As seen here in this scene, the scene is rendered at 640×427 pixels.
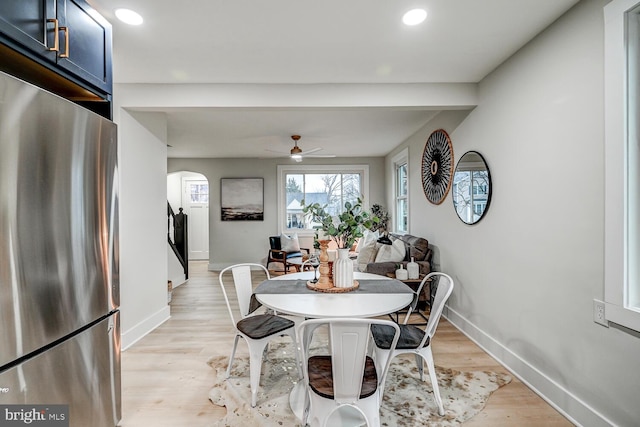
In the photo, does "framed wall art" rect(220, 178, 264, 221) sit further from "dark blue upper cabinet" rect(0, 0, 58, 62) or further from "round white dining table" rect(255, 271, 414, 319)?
"dark blue upper cabinet" rect(0, 0, 58, 62)

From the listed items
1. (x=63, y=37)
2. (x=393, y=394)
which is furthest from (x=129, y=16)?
(x=393, y=394)

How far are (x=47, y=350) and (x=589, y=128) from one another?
9.35 ft

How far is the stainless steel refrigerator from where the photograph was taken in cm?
111

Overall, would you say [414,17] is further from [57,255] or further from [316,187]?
[316,187]

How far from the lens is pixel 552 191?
2.02 metres

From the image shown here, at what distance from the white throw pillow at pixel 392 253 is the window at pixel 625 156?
97.7 inches

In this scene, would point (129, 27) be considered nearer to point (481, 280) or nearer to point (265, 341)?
point (265, 341)

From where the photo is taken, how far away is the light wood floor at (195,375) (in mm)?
1903

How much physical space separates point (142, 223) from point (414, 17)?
300cm

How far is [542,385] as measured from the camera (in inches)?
82.4

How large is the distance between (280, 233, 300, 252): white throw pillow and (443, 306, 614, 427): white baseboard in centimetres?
377

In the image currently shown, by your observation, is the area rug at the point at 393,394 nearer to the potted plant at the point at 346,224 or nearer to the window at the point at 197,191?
the potted plant at the point at 346,224

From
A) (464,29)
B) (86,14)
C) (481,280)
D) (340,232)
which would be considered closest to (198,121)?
(86,14)

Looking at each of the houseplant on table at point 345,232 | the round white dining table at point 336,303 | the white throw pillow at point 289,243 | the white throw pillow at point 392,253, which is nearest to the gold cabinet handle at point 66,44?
the houseplant on table at point 345,232
